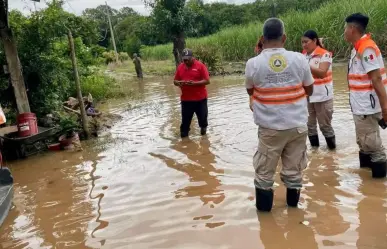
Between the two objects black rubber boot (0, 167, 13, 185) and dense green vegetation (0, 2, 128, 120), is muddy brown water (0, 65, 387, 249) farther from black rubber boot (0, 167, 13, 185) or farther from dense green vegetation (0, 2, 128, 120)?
dense green vegetation (0, 2, 128, 120)

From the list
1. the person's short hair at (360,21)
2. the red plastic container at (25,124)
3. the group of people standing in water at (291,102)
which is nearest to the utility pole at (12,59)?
the red plastic container at (25,124)

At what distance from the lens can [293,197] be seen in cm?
411

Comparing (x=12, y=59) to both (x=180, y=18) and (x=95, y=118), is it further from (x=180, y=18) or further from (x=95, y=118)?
(x=180, y=18)

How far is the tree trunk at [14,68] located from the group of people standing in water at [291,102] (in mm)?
5609

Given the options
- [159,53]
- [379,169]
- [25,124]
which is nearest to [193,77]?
[25,124]

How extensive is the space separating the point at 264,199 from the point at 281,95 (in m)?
1.03

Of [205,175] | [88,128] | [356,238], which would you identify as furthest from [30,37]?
[356,238]

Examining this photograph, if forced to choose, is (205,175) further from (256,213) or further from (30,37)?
(30,37)

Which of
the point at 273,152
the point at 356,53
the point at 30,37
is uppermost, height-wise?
the point at 30,37

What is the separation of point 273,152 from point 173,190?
5.41 feet

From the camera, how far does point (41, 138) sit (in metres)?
7.75

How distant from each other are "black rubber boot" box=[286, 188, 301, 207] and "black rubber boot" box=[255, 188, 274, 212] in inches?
7.5

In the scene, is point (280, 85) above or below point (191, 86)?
above

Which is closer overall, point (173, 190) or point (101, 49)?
point (173, 190)
